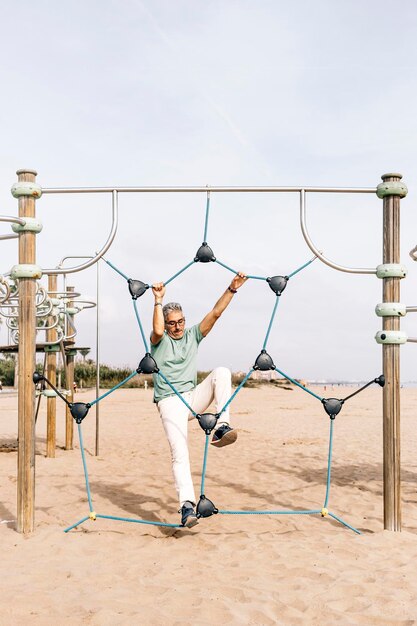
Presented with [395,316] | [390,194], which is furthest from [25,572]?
[390,194]

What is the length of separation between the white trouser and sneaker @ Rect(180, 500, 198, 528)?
4 centimetres

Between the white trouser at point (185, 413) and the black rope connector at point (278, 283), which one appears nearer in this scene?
the white trouser at point (185, 413)

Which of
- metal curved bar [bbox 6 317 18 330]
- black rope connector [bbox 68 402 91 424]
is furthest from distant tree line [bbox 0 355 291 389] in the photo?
black rope connector [bbox 68 402 91 424]

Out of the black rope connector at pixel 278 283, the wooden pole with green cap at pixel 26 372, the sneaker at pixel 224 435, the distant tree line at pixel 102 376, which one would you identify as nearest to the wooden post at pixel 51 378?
the wooden pole with green cap at pixel 26 372

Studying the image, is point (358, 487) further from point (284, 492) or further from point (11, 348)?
point (11, 348)

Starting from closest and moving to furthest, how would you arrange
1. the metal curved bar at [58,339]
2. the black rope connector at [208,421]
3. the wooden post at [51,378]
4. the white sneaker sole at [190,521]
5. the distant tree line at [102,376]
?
the white sneaker sole at [190,521] < the black rope connector at [208,421] < the metal curved bar at [58,339] < the wooden post at [51,378] < the distant tree line at [102,376]

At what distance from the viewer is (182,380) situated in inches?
190

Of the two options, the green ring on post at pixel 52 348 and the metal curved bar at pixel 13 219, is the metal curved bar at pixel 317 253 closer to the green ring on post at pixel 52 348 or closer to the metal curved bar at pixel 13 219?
the metal curved bar at pixel 13 219

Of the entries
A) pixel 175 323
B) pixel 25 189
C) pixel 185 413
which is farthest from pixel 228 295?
pixel 25 189

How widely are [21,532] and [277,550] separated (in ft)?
5.77

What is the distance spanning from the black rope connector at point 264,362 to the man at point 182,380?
8.1 inches

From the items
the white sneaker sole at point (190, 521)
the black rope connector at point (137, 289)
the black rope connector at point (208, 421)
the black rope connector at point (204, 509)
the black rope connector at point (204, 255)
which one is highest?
the black rope connector at point (204, 255)

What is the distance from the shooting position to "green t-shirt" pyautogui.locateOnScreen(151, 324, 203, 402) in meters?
4.79

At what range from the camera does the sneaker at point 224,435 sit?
14.8ft
